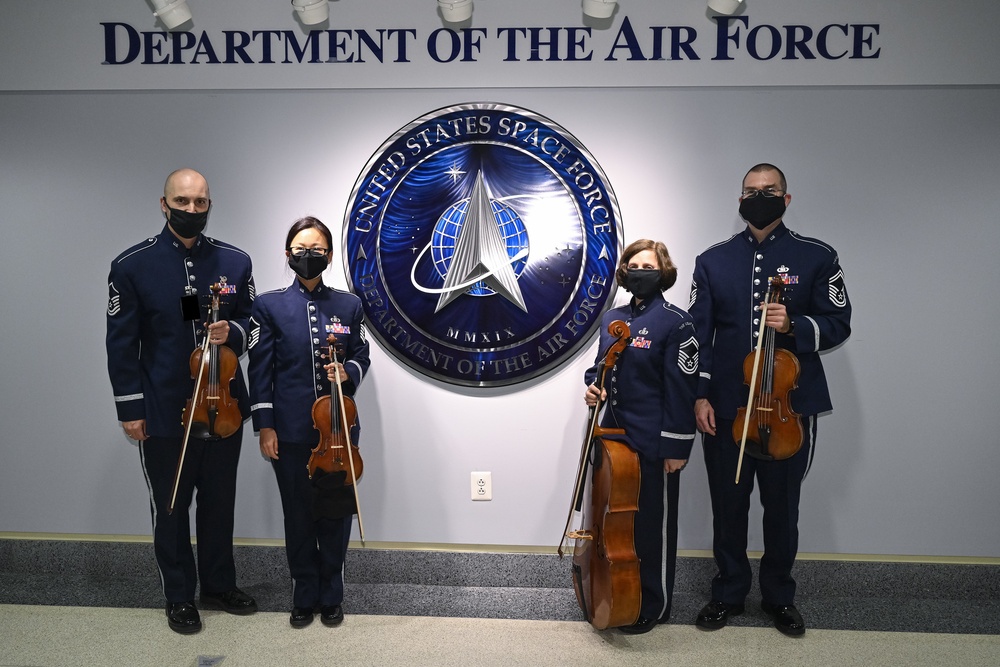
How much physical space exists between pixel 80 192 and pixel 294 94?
1089 mm

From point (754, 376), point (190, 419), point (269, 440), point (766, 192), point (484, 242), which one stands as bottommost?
point (269, 440)

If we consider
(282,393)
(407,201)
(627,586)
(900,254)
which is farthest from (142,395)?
(900,254)

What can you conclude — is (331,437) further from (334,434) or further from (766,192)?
(766,192)

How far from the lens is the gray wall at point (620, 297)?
3244 millimetres

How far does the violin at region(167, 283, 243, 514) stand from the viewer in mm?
2779

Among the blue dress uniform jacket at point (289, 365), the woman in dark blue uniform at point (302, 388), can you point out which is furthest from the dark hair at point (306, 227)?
the blue dress uniform jacket at point (289, 365)

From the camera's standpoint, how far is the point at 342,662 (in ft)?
8.94

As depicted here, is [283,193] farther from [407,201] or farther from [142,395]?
[142,395]

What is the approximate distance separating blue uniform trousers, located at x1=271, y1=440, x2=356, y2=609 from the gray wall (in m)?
0.47

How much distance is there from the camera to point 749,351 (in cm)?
293

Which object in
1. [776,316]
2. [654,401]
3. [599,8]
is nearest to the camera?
[776,316]

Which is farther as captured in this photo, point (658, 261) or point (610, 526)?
point (658, 261)

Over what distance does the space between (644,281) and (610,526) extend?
35.9 inches

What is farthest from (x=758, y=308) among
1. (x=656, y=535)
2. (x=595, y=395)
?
(x=656, y=535)
